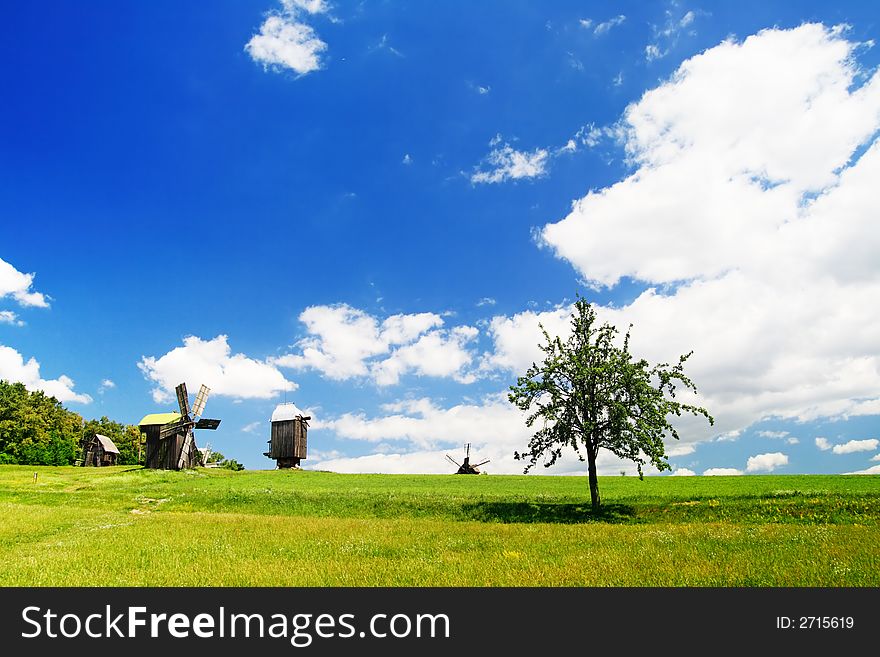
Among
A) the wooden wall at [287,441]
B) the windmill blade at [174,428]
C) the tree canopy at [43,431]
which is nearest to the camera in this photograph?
the windmill blade at [174,428]

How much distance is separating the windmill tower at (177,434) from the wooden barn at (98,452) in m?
27.0

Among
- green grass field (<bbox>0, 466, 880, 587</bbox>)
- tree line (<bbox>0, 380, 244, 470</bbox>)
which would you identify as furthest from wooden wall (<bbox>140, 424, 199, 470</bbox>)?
green grass field (<bbox>0, 466, 880, 587</bbox>)

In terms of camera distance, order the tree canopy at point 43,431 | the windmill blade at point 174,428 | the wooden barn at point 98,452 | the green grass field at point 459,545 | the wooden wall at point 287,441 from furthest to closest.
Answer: the wooden barn at point 98,452, the tree canopy at point 43,431, the wooden wall at point 287,441, the windmill blade at point 174,428, the green grass field at point 459,545

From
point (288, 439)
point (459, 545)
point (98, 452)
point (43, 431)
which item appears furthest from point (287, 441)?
point (459, 545)

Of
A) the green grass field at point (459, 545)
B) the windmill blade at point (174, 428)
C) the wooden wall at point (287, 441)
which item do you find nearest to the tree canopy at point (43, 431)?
the windmill blade at point (174, 428)

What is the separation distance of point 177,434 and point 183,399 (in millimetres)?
4975

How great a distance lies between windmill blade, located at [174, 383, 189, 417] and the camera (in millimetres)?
80125

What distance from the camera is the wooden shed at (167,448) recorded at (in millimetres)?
77750

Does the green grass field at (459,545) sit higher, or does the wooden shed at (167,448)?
the wooden shed at (167,448)

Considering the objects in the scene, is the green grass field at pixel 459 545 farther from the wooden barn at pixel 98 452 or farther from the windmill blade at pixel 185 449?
the wooden barn at pixel 98 452

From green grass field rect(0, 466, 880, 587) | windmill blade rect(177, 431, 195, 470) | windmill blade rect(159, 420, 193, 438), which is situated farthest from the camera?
windmill blade rect(159, 420, 193, 438)

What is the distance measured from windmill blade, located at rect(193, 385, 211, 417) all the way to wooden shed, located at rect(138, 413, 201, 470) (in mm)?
2662

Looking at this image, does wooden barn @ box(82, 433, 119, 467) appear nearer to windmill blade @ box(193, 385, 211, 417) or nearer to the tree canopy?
the tree canopy
